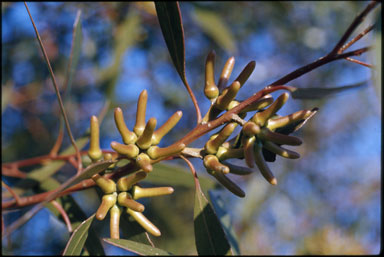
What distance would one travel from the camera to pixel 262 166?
2.25 ft

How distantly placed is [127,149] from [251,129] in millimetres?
243

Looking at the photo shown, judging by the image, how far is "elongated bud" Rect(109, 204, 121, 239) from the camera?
755 mm

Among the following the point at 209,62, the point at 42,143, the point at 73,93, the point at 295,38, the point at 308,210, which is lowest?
the point at 308,210

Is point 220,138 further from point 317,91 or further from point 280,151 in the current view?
point 317,91

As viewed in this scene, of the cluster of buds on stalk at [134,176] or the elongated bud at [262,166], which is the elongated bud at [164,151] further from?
the elongated bud at [262,166]

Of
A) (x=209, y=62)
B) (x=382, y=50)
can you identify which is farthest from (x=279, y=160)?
(x=382, y=50)

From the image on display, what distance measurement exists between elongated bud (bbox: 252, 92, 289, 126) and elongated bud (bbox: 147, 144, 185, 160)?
0.48 feet

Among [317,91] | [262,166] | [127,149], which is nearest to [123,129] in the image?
[127,149]

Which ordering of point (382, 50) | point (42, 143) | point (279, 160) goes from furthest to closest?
point (279, 160), point (42, 143), point (382, 50)

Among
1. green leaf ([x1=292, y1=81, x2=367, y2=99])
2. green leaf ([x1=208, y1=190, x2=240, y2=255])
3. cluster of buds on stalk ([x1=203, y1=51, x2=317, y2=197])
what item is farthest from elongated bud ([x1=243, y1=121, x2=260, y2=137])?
green leaf ([x1=208, y1=190, x2=240, y2=255])

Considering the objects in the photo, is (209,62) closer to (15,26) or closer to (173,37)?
(173,37)

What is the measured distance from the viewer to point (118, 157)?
830 mm

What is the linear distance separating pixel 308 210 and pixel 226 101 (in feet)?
8.52

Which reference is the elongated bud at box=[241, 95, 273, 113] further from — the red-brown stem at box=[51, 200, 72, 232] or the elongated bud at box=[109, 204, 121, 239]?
the red-brown stem at box=[51, 200, 72, 232]
